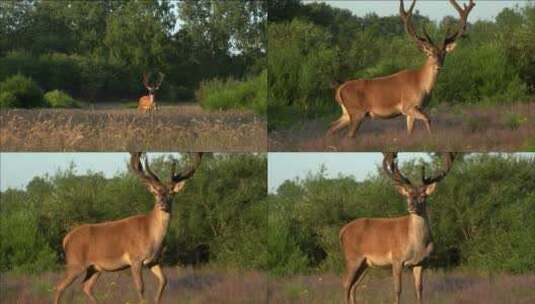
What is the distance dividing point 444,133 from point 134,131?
2.38 meters

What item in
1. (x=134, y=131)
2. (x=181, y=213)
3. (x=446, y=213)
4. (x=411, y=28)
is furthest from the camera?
(x=446, y=213)

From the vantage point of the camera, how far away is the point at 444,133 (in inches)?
320

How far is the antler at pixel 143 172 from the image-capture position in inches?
327

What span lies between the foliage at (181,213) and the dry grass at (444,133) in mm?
992

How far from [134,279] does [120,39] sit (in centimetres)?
197

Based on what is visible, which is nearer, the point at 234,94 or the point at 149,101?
the point at 149,101

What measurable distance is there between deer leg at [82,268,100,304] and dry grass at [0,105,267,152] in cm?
96

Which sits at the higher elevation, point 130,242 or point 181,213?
point 181,213

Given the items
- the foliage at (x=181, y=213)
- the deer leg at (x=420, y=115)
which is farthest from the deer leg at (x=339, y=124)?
the foliage at (x=181, y=213)

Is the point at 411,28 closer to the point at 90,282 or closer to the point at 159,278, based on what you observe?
the point at 159,278

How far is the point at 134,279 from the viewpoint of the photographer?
8266mm

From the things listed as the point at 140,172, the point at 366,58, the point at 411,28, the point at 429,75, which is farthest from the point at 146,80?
the point at 429,75

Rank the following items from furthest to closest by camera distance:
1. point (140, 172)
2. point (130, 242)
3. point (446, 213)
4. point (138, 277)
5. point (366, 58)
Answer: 1. point (446, 213)
2. point (366, 58)
3. point (140, 172)
4. point (130, 242)
5. point (138, 277)

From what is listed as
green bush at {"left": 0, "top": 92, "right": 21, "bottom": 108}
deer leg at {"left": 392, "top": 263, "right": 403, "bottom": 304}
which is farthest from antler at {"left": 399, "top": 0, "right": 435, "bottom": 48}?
green bush at {"left": 0, "top": 92, "right": 21, "bottom": 108}
